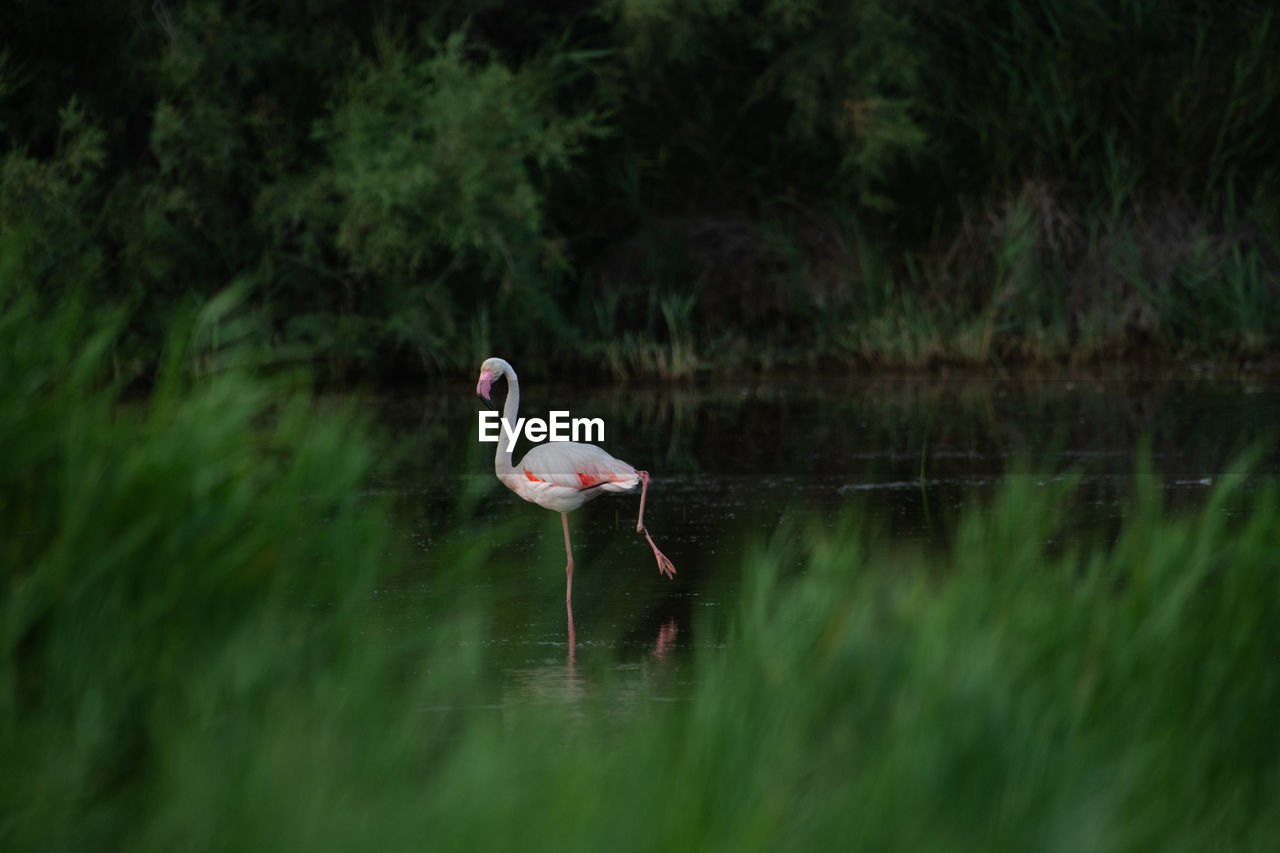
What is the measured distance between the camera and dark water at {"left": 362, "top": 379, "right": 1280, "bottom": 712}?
23.8 feet

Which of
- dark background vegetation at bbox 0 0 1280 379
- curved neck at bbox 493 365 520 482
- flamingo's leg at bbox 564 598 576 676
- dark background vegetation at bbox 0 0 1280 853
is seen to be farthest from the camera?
dark background vegetation at bbox 0 0 1280 379

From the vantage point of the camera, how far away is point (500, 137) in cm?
1745

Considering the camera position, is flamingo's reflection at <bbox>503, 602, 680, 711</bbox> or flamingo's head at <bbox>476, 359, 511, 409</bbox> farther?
flamingo's head at <bbox>476, 359, 511, 409</bbox>

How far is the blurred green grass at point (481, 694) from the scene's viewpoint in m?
3.79

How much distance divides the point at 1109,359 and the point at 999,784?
14.9m

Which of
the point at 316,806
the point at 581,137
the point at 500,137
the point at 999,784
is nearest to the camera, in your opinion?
the point at 316,806

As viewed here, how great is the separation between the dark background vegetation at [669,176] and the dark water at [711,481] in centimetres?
124

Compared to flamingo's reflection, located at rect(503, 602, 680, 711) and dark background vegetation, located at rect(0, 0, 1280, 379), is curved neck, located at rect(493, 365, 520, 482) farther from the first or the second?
dark background vegetation, located at rect(0, 0, 1280, 379)

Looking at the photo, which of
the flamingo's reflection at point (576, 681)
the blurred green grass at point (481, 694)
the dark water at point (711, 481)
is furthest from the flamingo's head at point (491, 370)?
the blurred green grass at point (481, 694)

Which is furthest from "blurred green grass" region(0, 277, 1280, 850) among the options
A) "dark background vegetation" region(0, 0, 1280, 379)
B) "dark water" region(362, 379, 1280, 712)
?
"dark background vegetation" region(0, 0, 1280, 379)

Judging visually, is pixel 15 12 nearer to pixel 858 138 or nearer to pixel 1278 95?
pixel 858 138

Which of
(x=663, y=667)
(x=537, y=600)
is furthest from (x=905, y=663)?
(x=537, y=600)

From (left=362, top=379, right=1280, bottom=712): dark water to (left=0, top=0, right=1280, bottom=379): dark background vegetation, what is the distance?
4.08ft

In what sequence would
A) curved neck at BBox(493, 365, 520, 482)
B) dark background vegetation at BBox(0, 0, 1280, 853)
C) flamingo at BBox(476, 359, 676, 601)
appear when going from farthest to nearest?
curved neck at BBox(493, 365, 520, 482)
flamingo at BBox(476, 359, 676, 601)
dark background vegetation at BBox(0, 0, 1280, 853)
